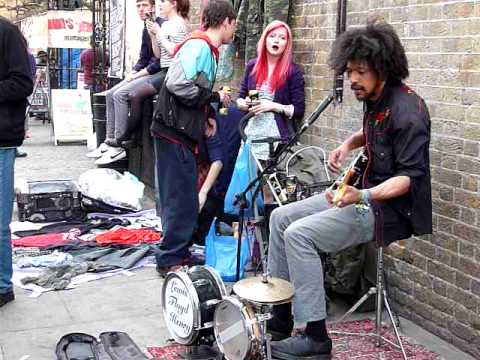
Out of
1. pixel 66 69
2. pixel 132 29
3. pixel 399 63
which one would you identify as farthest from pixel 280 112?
pixel 66 69

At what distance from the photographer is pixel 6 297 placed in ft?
16.8

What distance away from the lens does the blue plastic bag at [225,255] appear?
5.58 meters

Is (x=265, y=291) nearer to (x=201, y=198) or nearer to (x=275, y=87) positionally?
(x=201, y=198)

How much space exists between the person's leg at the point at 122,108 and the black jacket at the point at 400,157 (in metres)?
4.76

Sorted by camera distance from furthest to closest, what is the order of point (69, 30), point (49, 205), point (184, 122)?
1. point (69, 30)
2. point (49, 205)
3. point (184, 122)

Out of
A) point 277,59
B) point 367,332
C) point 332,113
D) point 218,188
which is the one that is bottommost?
point 367,332

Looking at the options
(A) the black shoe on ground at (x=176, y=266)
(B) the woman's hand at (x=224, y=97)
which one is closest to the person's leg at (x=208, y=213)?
(A) the black shoe on ground at (x=176, y=266)

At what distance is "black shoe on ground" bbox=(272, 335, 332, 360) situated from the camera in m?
4.08

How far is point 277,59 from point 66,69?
50.8 feet

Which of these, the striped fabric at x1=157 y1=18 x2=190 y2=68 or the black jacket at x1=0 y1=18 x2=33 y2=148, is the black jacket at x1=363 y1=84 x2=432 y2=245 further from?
the striped fabric at x1=157 y1=18 x2=190 y2=68

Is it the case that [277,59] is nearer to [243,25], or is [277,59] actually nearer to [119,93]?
[243,25]

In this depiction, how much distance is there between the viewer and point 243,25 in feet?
21.7

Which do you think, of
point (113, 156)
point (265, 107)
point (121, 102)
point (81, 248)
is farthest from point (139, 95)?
point (265, 107)

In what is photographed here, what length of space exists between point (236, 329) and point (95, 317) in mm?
1565
